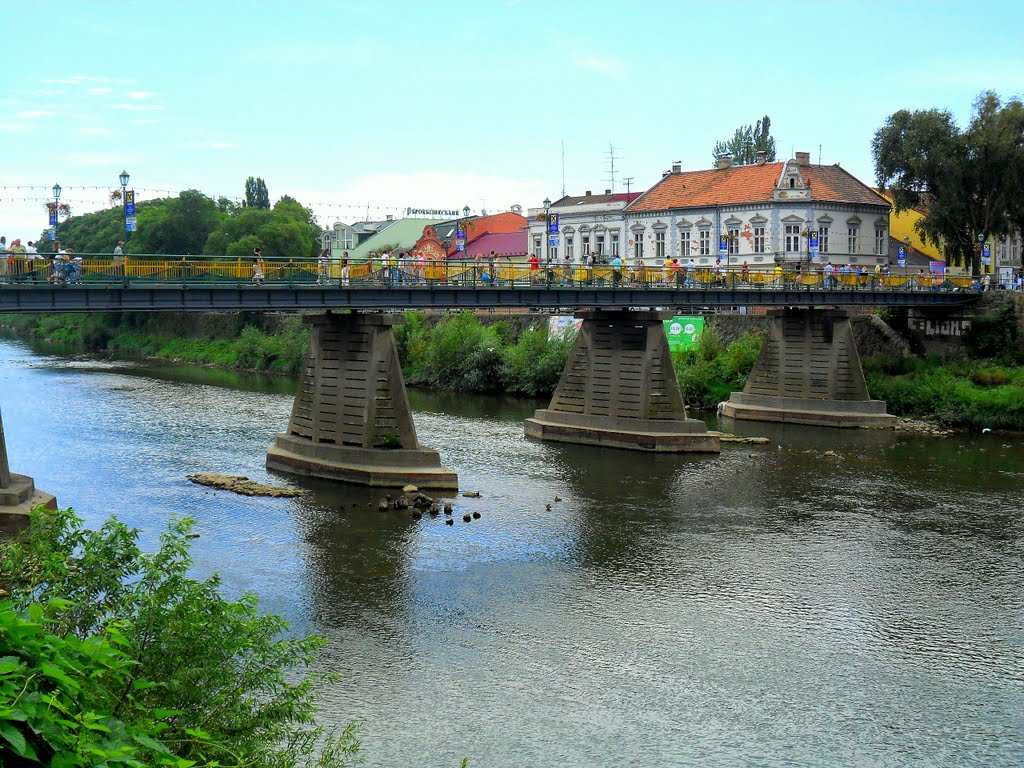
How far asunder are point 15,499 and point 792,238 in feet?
180

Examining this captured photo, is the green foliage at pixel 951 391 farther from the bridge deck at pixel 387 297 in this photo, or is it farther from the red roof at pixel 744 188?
the red roof at pixel 744 188

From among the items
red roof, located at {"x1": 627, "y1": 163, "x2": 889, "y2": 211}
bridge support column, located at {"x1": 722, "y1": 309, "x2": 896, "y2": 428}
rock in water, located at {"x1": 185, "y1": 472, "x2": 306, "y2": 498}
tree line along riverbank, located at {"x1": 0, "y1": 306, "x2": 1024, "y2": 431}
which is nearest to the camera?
rock in water, located at {"x1": 185, "y1": 472, "x2": 306, "y2": 498}

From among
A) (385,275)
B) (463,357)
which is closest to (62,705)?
(385,275)

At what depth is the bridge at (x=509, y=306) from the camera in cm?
3681

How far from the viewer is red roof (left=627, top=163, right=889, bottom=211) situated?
7544cm

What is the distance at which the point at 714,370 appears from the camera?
212 feet

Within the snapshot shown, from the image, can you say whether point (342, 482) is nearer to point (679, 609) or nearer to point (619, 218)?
point (679, 609)

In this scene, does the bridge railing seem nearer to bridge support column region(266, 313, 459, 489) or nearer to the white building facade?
bridge support column region(266, 313, 459, 489)

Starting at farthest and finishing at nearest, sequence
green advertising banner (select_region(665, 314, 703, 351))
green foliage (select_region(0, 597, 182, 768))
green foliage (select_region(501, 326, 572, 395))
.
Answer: green advertising banner (select_region(665, 314, 703, 351))
green foliage (select_region(501, 326, 572, 395))
green foliage (select_region(0, 597, 182, 768))

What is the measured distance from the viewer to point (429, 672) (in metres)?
21.8

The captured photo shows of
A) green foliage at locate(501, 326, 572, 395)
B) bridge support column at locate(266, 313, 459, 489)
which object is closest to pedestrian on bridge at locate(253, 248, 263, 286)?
bridge support column at locate(266, 313, 459, 489)

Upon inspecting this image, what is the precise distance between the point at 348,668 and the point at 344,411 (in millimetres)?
19304

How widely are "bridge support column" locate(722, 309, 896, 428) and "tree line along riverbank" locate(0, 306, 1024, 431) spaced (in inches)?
158

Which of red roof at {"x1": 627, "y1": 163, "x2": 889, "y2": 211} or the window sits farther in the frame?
red roof at {"x1": 627, "y1": 163, "x2": 889, "y2": 211}
